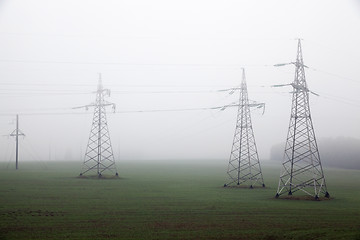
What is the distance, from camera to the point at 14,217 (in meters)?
26.5

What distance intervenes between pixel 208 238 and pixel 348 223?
916cm

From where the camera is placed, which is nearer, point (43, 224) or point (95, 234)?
point (95, 234)

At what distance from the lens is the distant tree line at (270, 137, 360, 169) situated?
4596 inches

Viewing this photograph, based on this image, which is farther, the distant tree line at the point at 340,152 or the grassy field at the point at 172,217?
the distant tree line at the point at 340,152

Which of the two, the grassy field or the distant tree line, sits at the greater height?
the distant tree line

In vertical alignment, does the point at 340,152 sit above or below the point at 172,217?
above

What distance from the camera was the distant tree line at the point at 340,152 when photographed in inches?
4596

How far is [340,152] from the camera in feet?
408

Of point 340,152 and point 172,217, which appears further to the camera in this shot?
point 340,152

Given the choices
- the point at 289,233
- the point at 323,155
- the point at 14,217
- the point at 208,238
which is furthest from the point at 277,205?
the point at 323,155

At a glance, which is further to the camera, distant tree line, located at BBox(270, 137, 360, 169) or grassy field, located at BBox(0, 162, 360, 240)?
distant tree line, located at BBox(270, 137, 360, 169)

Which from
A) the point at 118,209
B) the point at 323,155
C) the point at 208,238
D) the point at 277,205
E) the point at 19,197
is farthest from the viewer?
the point at 323,155

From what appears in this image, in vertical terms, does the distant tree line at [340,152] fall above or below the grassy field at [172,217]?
above

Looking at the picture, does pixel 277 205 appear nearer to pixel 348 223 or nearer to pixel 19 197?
pixel 348 223
